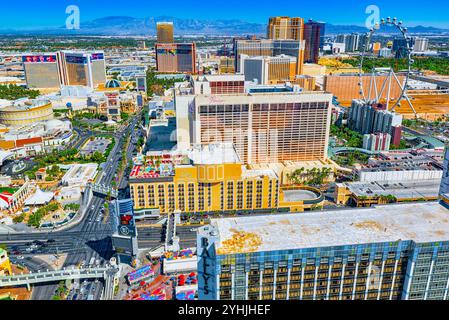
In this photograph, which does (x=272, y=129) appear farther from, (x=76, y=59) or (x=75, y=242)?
(x=76, y=59)

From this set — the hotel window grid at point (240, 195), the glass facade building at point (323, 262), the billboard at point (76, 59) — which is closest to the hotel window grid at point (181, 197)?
the hotel window grid at point (240, 195)

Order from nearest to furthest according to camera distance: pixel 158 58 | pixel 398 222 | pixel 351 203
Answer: pixel 398 222 → pixel 351 203 → pixel 158 58

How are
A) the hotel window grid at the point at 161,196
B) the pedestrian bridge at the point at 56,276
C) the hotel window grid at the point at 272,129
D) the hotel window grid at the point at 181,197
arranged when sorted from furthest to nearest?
the hotel window grid at the point at 272,129 → the hotel window grid at the point at 181,197 → the hotel window grid at the point at 161,196 → the pedestrian bridge at the point at 56,276

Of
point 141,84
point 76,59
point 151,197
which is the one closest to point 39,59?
point 76,59

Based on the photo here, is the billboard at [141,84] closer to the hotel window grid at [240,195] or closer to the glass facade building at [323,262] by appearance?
the hotel window grid at [240,195]
